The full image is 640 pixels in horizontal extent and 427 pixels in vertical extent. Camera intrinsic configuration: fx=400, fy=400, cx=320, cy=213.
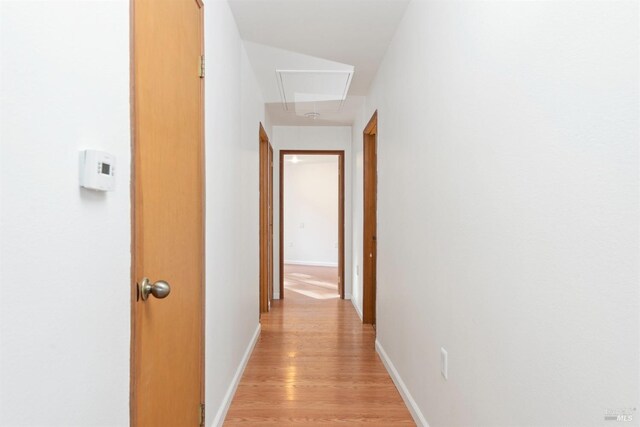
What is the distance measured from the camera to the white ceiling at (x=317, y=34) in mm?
2377

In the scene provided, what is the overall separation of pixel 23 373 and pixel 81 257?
9.8 inches

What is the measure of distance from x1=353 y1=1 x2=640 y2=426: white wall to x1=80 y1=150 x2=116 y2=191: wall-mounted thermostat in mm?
1068

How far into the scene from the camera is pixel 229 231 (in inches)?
94.0

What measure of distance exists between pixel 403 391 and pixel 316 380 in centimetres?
62

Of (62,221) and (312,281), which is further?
(312,281)

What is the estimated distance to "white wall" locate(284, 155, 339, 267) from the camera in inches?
365

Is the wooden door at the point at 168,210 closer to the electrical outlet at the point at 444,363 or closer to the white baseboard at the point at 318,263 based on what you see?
the electrical outlet at the point at 444,363

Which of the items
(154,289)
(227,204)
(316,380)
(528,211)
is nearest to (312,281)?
(316,380)

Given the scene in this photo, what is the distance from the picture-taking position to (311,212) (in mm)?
9445

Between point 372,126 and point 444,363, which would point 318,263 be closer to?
point 372,126

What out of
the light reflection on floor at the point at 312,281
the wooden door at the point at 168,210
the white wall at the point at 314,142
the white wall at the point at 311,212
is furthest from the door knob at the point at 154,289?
the white wall at the point at 311,212

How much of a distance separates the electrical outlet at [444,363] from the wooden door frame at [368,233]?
233 centimetres

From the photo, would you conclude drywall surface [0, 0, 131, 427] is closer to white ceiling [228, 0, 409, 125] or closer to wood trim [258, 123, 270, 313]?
white ceiling [228, 0, 409, 125]

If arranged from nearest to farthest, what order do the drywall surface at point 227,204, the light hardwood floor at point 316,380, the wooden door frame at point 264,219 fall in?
the drywall surface at point 227,204 < the light hardwood floor at point 316,380 < the wooden door frame at point 264,219
